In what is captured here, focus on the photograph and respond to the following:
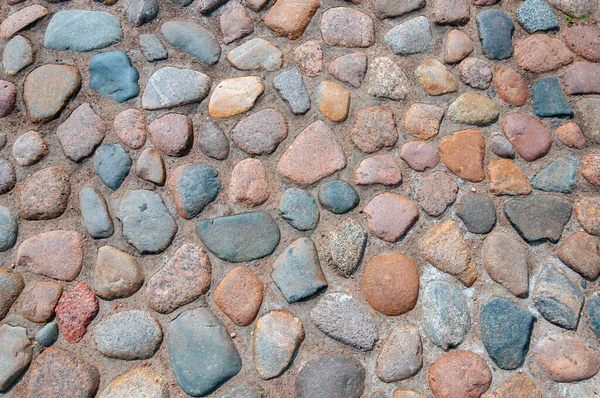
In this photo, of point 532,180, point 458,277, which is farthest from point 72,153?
point 532,180

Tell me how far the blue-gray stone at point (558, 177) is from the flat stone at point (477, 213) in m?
0.20

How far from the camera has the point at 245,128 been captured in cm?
184

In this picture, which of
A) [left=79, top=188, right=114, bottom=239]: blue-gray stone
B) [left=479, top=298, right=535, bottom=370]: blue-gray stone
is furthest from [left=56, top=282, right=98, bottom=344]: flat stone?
[left=479, top=298, right=535, bottom=370]: blue-gray stone

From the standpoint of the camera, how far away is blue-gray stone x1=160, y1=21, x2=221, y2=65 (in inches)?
77.9

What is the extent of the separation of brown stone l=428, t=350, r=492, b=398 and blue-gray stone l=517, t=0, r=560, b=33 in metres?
1.33

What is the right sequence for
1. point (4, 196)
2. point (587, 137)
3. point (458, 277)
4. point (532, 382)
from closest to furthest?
point (532, 382) → point (458, 277) → point (4, 196) → point (587, 137)

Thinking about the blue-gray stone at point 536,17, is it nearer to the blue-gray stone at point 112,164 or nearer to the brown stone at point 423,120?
the brown stone at point 423,120

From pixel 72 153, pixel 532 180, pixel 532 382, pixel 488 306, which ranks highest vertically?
pixel 72 153

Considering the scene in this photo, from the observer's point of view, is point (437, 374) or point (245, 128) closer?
point (437, 374)

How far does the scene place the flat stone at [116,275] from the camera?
1.62 meters

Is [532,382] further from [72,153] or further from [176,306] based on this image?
[72,153]

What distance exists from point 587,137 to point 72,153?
1.84 metres

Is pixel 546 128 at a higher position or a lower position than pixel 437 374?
higher

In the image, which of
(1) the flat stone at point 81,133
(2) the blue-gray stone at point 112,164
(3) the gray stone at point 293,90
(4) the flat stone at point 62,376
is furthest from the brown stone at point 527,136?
(4) the flat stone at point 62,376
